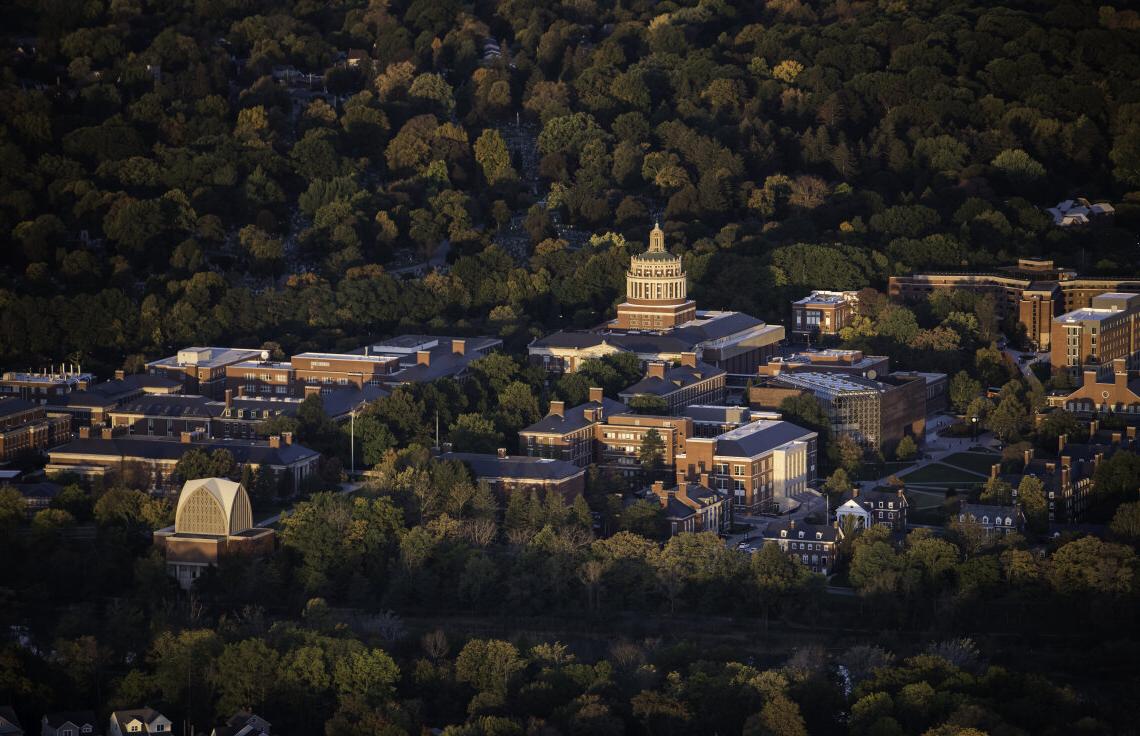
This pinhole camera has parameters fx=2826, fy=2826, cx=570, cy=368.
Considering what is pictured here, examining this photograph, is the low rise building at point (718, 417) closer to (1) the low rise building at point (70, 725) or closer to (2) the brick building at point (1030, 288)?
(2) the brick building at point (1030, 288)

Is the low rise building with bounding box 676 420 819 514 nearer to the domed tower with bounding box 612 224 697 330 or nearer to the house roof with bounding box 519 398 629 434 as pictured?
the house roof with bounding box 519 398 629 434

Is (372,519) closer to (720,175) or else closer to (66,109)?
(720,175)

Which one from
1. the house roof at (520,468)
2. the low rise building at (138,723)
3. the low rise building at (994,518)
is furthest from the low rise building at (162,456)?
the low rise building at (994,518)

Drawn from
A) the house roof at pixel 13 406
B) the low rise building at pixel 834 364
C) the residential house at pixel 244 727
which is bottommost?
the residential house at pixel 244 727

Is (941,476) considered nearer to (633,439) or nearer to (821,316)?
(633,439)

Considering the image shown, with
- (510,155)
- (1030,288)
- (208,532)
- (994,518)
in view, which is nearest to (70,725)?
(208,532)

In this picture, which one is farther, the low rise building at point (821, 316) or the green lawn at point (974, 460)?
the low rise building at point (821, 316)
